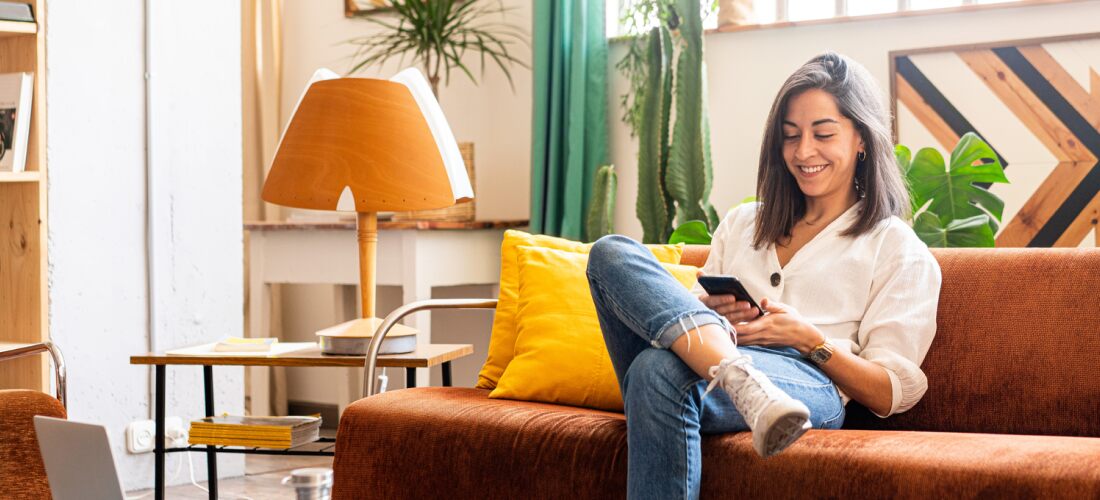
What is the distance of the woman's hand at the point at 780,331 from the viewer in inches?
78.3

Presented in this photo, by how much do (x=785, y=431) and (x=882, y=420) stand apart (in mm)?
563

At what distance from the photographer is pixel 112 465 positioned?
146cm

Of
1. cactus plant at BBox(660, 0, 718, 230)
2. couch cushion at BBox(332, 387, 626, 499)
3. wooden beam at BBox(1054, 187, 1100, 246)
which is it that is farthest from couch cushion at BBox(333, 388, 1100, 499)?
wooden beam at BBox(1054, 187, 1100, 246)

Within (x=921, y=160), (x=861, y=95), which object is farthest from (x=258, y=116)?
(x=861, y=95)

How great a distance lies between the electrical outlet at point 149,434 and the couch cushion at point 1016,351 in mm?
2028

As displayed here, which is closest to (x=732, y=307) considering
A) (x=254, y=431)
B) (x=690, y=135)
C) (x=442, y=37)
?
(x=254, y=431)

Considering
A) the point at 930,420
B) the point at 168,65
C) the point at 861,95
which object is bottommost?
the point at 930,420

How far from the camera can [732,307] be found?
2.00 metres

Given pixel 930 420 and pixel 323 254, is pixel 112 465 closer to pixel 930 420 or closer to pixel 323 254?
pixel 930 420

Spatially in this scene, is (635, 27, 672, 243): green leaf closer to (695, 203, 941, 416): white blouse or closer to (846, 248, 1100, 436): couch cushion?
(695, 203, 941, 416): white blouse

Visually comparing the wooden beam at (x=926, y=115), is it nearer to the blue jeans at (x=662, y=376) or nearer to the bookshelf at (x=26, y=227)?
the blue jeans at (x=662, y=376)

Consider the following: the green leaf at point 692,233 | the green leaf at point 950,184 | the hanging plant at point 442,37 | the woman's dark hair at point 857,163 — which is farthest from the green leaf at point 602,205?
the woman's dark hair at point 857,163

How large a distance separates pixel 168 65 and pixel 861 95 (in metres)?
2.03

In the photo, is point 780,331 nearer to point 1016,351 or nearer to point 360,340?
point 1016,351
